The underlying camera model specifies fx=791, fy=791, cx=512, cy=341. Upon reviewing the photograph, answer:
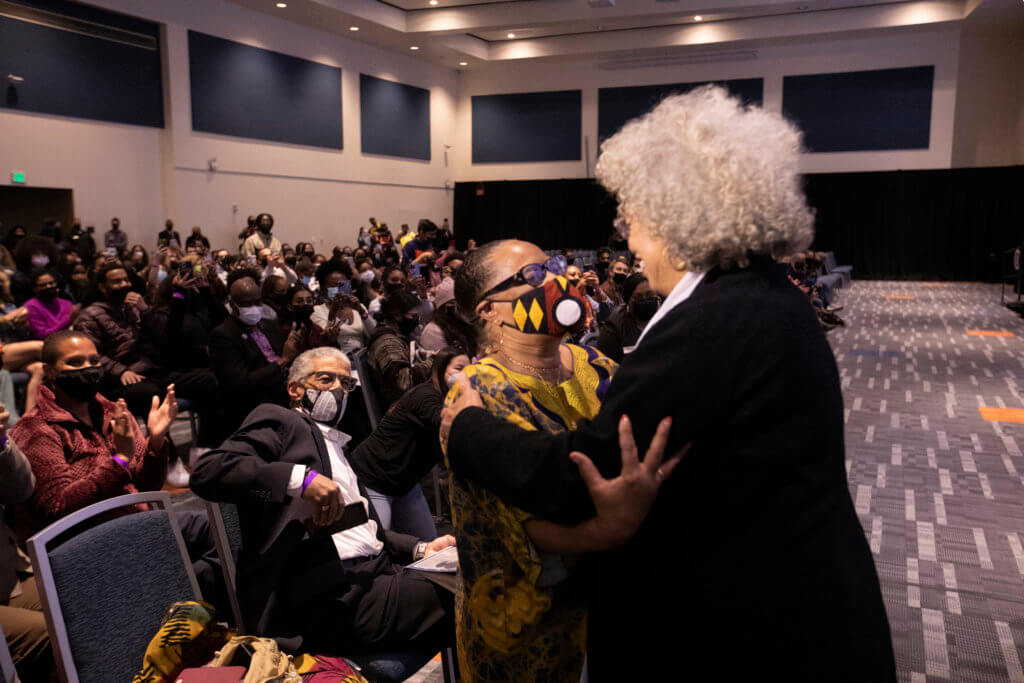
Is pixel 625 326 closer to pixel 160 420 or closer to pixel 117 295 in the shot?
pixel 160 420

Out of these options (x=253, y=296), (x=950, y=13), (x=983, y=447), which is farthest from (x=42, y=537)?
(x=950, y=13)

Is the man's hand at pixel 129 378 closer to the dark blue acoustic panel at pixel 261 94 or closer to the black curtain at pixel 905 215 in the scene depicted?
the dark blue acoustic panel at pixel 261 94

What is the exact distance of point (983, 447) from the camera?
18.1ft

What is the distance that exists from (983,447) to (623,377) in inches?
215

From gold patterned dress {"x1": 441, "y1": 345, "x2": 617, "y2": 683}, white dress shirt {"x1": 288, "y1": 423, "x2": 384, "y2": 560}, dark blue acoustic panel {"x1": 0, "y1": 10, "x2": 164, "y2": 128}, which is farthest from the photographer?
dark blue acoustic panel {"x1": 0, "y1": 10, "x2": 164, "y2": 128}

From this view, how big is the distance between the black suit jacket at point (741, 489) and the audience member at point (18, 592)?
175 centimetres

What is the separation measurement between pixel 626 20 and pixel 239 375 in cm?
1567

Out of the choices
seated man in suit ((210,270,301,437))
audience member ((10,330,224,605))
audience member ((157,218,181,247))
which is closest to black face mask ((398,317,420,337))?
seated man in suit ((210,270,301,437))

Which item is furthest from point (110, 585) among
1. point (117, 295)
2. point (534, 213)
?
point (534, 213)

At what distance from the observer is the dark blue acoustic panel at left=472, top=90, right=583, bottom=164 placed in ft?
72.9

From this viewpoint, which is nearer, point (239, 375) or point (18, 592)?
point (18, 592)

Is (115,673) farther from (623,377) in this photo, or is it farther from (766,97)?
(766,97)

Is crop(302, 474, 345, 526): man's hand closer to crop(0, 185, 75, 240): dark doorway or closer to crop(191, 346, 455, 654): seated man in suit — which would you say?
crop(191, 346, 455, 654): seated man in suit

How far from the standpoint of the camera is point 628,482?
105cm
